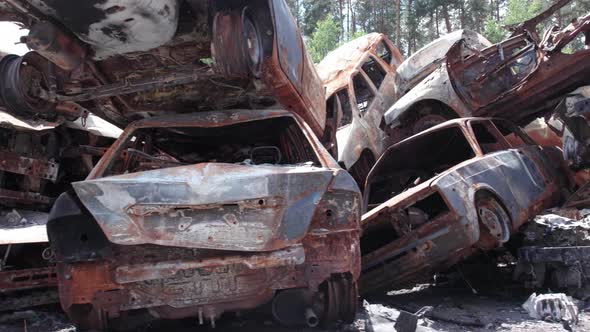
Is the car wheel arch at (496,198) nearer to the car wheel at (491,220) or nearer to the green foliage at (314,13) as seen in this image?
the car wheel at (491,220)

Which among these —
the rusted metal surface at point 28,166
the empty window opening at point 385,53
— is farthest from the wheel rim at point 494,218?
the empty window opening at point 385,53

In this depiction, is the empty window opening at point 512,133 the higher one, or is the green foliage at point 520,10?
the green foliage at point 520,10

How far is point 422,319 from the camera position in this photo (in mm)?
3686

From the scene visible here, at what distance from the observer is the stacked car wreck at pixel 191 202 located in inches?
110

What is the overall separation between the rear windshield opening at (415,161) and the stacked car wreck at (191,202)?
6.60 feet

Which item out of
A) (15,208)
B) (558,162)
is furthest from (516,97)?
(15,208)

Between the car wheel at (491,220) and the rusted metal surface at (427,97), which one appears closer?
the car wheel at (491,220)

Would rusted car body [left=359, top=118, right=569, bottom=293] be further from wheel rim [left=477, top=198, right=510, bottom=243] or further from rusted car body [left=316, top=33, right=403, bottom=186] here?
rusted car body [left=316, top=33, right=403, bottom=186]

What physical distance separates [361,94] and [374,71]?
29.1 inches

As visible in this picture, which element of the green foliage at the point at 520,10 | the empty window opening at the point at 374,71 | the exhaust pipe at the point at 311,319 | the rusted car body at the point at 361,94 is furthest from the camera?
the green foliage at the point at 520,10

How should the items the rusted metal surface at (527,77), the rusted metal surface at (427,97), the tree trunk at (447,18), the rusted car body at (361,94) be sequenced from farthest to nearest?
the tree trunk at (447,18) → the rusted car body at (361,94) → the rusted metal surface at (427,97) → the rusted metal surface at (527,77)

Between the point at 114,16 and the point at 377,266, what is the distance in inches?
107

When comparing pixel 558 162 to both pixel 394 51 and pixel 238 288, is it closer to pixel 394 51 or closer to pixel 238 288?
pixel 238 288

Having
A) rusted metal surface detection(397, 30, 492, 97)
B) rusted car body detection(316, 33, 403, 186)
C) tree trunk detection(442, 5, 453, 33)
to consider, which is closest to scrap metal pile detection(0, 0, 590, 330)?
rusted car body detection(316, 33, 403, 186)
